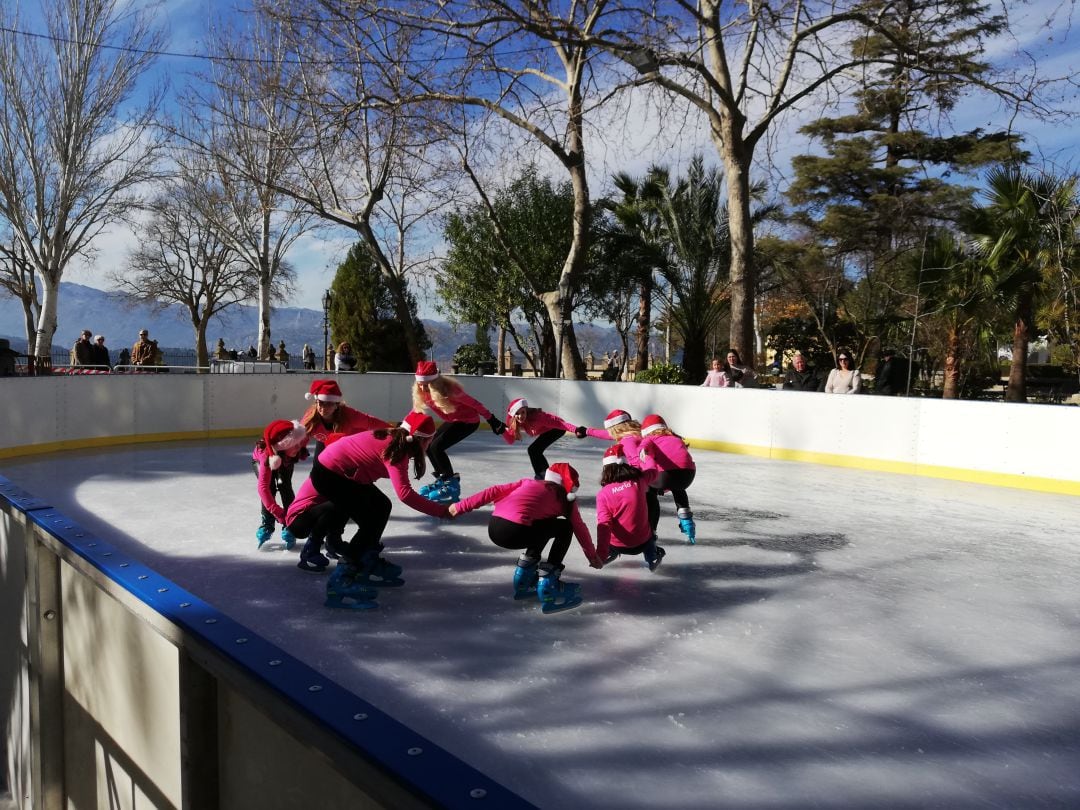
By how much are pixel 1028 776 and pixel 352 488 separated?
3.39m

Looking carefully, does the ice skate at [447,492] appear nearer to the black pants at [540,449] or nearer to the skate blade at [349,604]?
the black pants at [540,449]

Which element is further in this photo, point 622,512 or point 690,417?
point 690,417

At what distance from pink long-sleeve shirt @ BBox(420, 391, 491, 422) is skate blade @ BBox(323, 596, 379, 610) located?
313 centimetres

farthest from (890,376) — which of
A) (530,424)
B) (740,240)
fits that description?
(530,424)

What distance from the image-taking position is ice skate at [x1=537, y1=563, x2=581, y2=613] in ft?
14.3

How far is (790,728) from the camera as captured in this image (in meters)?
3.05

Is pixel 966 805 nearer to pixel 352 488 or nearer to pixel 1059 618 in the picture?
pixel 1059 618

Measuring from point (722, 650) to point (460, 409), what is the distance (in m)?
4.22

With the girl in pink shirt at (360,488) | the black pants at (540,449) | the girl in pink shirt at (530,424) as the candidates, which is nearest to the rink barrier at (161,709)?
the girl in pink shirt at (360,488)

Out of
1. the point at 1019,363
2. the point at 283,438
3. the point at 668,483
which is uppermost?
the point at 1019,363

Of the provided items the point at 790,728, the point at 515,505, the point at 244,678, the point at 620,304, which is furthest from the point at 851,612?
the point at 620,304

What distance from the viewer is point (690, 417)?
12.7 m

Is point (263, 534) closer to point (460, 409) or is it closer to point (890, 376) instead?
point (460, 409)

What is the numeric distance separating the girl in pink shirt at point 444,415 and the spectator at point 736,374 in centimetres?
628
